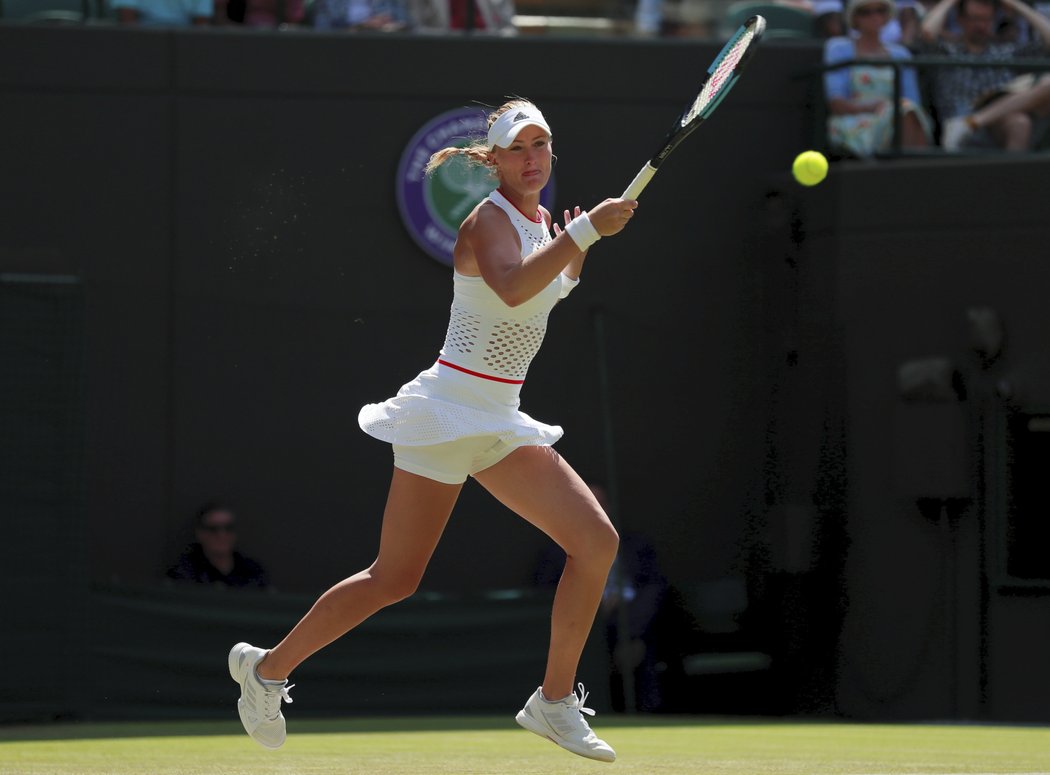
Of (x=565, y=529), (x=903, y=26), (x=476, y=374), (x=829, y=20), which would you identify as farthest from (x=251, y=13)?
(x=565, y=529)

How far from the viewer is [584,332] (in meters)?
11.7

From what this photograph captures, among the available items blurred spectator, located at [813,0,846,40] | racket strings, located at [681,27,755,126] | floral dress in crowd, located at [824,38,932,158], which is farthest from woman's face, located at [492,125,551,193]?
blurred spectator, located at [813,0,846,40]

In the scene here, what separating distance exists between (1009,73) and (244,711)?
7.58 metres

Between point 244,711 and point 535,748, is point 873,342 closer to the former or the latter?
point 535,748

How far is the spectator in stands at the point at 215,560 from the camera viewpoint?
10.8 metres

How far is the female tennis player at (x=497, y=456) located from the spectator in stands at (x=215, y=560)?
541 cm

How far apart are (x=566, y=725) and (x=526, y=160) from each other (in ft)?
5.63

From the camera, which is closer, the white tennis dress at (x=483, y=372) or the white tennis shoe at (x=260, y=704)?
the white tennis dress at (x=483, y=372)

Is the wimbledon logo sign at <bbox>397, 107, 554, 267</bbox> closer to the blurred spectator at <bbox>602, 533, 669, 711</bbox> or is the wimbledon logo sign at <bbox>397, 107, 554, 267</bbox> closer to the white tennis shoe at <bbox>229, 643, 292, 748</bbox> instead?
the blurred spectator at <bbox>602, 533, 669, 711</bbox>

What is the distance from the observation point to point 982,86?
11180 mm

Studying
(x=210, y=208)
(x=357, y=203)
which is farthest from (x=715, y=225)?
(x=210, y=208)

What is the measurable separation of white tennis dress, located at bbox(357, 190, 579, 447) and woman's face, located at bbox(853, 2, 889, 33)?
20.6 ft

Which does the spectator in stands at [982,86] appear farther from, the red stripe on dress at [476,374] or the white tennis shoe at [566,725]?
the white tennis shoe at [566,725]

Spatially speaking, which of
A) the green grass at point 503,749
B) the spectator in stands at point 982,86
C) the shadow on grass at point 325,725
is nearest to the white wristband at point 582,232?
the green grass at point 503,749
